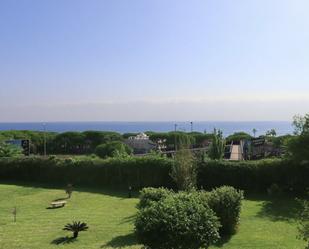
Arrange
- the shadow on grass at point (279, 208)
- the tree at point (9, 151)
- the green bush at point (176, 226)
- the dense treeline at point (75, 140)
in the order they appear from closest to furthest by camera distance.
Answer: the green bush at point (176, 226) → the shadow on grass at point (279, 208) → the tree at point (9, 151) → the dense treeline at point (75, 140)

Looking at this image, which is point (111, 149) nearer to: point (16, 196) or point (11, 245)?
point (16, 196)

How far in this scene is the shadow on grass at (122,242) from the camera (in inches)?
498

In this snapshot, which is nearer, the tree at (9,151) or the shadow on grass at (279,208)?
the shadow on grass at (279,208)

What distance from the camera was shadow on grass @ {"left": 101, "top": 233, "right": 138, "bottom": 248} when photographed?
12648 millimetres

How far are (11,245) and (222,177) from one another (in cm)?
1408

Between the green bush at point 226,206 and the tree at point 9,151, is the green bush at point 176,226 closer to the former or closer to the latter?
the green bush at point 226,206

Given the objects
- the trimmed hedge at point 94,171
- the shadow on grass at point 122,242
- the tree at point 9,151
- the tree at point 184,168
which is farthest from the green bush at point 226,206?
the tree at point 9,151

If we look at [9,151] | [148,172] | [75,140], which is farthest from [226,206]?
[75,140]

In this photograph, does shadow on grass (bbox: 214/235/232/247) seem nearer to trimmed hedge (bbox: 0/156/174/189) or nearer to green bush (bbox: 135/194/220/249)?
green bush (bbox: 135/194/220/249)

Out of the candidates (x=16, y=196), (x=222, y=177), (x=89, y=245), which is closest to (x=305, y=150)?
(x=222, y=177)

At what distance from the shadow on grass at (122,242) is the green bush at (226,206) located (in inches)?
96.4

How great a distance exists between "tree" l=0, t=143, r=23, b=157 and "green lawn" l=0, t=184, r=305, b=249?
37.7ft

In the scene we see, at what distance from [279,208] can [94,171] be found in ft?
41.3

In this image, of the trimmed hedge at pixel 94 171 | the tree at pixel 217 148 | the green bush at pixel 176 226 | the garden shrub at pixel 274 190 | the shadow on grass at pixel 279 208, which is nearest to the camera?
the green bush at pixel 176 226
